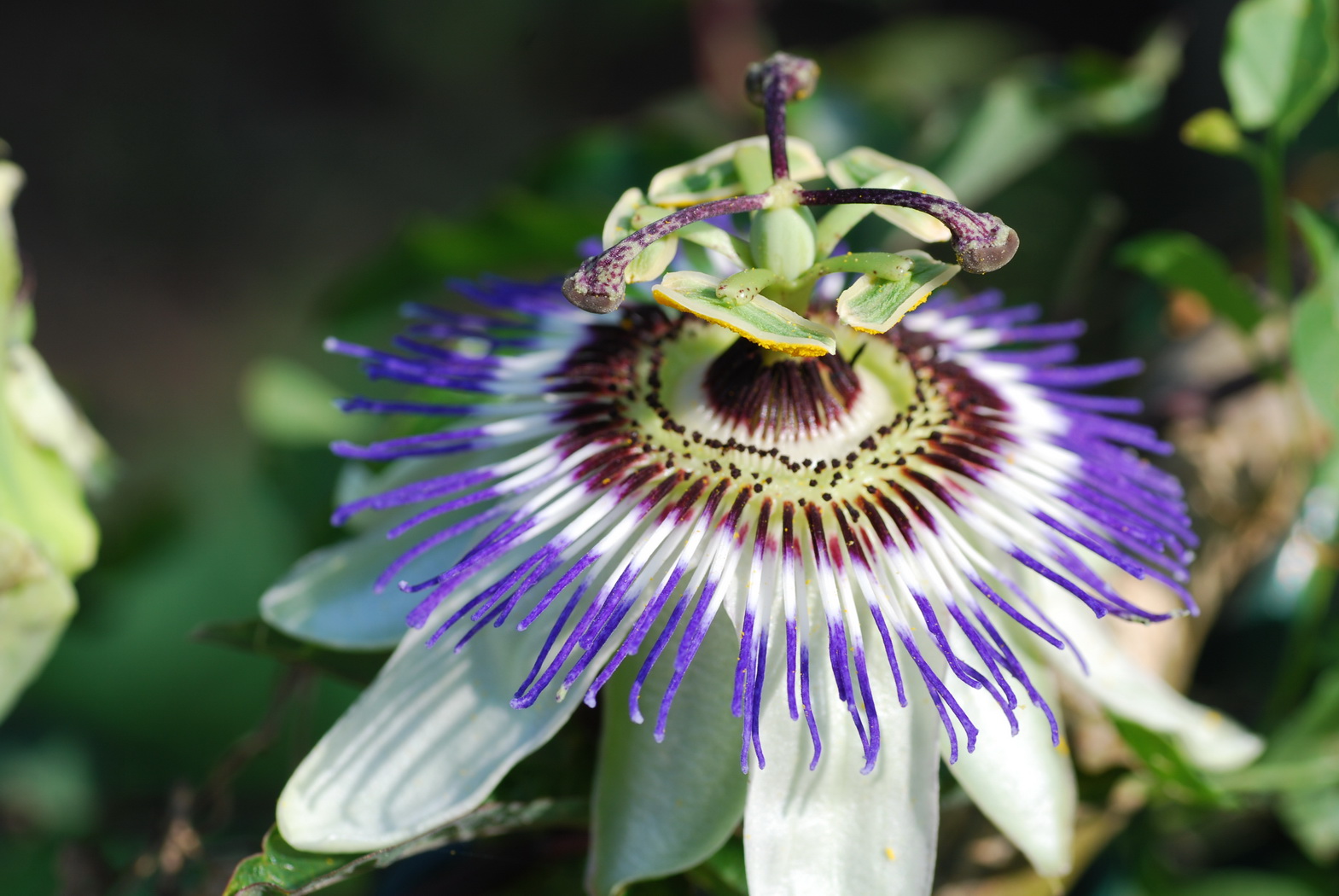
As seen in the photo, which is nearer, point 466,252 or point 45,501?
point 45,501

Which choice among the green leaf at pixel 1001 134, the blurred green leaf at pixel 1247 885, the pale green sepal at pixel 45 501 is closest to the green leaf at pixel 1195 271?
the green leaf at pixel 1001 134

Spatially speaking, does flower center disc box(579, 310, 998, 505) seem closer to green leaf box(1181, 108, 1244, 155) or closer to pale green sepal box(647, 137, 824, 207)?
pale green sepal box(647, 137, 824, 207)

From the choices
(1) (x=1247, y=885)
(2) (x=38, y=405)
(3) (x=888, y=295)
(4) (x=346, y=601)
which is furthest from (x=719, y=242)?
(1) (x=1247, y=885)

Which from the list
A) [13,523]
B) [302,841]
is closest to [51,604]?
[13,523]

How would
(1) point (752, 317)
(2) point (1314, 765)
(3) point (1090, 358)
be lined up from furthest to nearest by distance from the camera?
(3) point (1090, 358)
(2) point (1314, 765)
(1) point (752, 317)

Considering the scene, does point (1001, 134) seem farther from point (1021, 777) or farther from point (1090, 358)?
point (1021, 777)

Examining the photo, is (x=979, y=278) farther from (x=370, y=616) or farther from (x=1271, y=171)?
(x=370, y=616)
